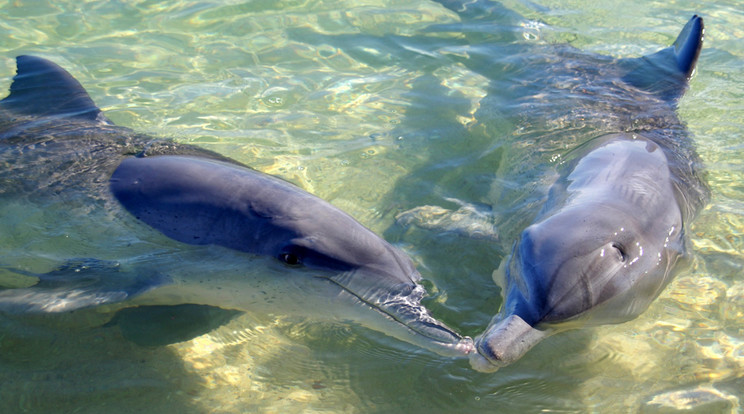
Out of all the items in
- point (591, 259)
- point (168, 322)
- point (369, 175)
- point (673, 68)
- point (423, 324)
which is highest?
point (673, 68)

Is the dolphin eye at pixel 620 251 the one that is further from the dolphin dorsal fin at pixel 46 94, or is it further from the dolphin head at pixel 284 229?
the dolphin dorsal fin at pixel 46 94

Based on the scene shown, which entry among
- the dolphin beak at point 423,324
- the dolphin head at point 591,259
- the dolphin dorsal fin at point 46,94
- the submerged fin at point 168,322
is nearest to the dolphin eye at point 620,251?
the dolphin head at point 591,259

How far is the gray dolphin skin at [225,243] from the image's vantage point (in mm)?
4004

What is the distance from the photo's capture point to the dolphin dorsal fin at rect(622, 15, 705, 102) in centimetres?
773

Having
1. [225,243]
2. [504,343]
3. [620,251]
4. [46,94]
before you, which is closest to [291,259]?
[225,243]

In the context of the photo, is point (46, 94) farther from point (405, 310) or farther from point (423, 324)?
point (423, 324)

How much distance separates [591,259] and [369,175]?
10.5ft

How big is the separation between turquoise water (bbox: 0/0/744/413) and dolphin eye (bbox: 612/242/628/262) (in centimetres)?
81

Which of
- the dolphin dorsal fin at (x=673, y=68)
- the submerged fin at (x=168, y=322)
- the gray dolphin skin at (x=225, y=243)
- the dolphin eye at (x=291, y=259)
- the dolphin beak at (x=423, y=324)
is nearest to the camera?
the dolphin beak at (x=423, y=324)

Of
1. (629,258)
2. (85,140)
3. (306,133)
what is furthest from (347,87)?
(629,258)

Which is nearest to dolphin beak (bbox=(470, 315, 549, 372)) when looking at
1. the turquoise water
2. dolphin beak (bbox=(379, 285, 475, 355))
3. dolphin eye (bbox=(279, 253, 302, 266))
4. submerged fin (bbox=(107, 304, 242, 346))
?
→ dolphin beak (bbox=(379, 285, 475, 355))

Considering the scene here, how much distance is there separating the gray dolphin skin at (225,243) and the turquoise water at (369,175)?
0.23 metres

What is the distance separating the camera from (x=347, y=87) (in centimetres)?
845

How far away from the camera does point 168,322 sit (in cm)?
445
